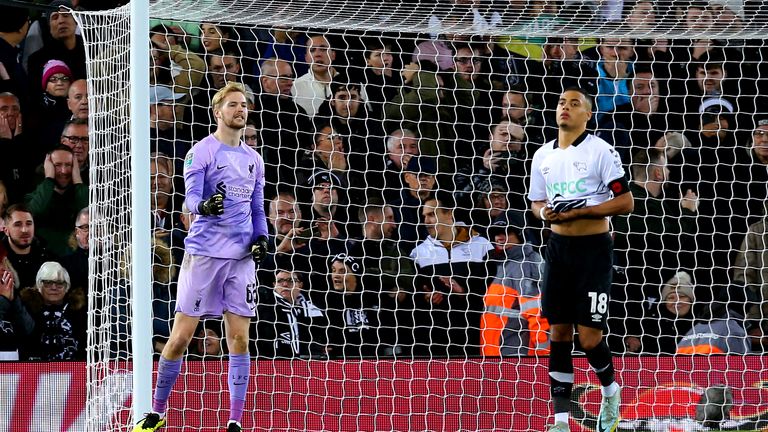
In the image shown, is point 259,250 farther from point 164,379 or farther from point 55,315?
point 55,315

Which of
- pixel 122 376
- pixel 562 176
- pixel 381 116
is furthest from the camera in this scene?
pixel 381 116

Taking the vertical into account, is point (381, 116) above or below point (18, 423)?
above

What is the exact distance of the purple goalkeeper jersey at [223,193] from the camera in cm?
634

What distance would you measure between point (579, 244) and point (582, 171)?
0.38 meters

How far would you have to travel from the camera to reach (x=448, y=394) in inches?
296

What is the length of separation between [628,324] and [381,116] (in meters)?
2.33

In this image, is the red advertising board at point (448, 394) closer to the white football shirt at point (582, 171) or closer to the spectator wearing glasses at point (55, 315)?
the spectator wearing glasses at point (55, 315)

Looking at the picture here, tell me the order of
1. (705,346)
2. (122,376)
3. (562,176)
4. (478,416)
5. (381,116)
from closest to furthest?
(562,176), (122,376), (478,416), (705,346), (381,116)

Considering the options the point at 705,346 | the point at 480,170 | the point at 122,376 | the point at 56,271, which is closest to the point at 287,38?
the point at 480,170

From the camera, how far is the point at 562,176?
20.7ft

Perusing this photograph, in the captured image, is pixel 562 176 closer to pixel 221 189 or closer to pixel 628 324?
pixel 221 189

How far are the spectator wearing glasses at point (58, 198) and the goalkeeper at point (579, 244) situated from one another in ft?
11.0

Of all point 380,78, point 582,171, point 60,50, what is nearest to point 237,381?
point 582,171

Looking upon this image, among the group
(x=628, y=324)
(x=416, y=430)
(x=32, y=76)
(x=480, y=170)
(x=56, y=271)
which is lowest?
(x=416, y=430)
